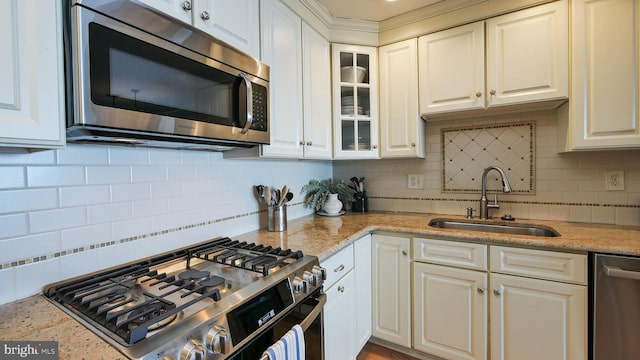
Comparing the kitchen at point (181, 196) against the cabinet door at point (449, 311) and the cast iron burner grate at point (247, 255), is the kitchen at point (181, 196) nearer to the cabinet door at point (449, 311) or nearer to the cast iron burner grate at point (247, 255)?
the cast iron burner grate at point (247, 255)

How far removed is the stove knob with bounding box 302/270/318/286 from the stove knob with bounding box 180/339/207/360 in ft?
1.62

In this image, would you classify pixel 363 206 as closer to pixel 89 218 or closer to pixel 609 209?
pixel 609 209

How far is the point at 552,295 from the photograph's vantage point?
145 cm

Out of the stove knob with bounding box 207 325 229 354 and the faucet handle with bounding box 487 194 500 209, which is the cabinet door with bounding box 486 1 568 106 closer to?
the faucet handle with bounding box 487 194 500 209

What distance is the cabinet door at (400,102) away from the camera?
2.13 meters

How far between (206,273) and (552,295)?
167 cm

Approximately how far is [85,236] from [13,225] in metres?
0.19

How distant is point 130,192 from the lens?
3.85ft

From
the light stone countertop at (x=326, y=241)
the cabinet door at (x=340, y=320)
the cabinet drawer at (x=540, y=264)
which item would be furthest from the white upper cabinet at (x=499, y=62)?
the cabinet door at (x=340, y=320)

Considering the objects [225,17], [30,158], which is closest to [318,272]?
[30,158]

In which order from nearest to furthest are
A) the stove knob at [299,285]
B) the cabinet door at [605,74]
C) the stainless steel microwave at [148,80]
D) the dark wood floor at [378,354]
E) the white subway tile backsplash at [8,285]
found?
the stainless steel microwave at [148,80] < the white subway tile backsplash at [8,285] < the stove knob at [299,285] < the cabinet door at [605,74] < the dark wood floor at [378,354]

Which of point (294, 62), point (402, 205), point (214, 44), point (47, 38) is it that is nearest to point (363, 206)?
point (402, 205)

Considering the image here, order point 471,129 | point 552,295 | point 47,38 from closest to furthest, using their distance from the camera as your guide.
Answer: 1. point 47,38
2. point 552,295
3. point 471,129

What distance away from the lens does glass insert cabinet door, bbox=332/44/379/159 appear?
220cm
